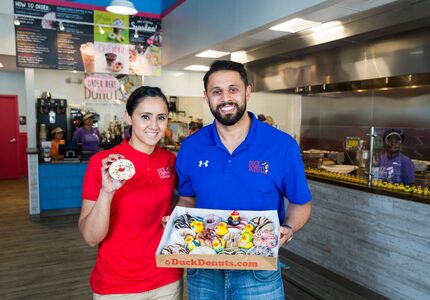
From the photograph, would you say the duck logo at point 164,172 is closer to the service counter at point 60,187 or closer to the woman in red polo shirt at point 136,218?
the woman in red polo shirt at point 136,218

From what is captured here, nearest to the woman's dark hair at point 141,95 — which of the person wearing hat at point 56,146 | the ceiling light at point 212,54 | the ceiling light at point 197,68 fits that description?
the ceiling light at point 212,54

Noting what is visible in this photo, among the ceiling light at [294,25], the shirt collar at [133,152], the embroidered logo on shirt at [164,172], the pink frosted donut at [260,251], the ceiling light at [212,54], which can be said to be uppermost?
the ceiling light at [294,25]

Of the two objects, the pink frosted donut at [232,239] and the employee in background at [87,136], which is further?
the employee in background at [87,136]

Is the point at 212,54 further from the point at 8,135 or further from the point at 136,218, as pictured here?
the point at 8,135

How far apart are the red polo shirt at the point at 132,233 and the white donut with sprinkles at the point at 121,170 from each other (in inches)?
8.0

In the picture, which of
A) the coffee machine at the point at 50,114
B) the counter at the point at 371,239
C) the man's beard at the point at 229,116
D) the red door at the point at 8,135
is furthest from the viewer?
the red door at the point at 8,135

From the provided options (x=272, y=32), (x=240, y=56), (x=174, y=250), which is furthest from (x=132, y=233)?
(x=240, y=56)

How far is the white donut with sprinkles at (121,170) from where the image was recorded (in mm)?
1451

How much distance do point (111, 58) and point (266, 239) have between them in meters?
6.11

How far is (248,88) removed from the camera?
1828 millimetres

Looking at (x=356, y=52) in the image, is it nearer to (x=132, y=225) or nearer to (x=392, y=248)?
(x=392, y=248)

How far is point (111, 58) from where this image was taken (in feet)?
22.3

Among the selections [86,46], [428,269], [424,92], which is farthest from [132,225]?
[86,46]

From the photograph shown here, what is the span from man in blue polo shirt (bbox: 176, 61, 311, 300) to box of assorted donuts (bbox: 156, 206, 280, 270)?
0.41 ft
